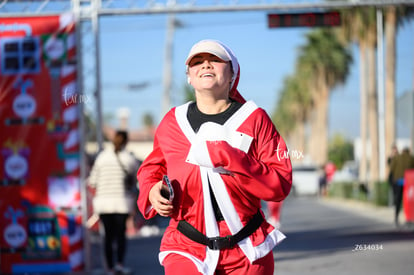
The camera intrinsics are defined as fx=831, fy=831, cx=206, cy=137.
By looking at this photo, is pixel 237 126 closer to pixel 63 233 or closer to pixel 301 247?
pixel 63 233

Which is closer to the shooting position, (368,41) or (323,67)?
(368,41)

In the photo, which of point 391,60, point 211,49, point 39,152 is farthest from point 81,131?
point 391,60

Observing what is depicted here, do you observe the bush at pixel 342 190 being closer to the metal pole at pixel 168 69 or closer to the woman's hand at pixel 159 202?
the metal pole at pixel 168 69

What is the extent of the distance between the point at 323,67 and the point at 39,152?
56327mm


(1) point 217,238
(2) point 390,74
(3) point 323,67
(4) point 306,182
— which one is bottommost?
(4) point 306,182

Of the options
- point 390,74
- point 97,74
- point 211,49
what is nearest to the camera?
point 211,49

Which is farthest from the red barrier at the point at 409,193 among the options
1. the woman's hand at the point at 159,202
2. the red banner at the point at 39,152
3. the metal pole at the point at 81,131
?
the woman's hand at the point at 159,202

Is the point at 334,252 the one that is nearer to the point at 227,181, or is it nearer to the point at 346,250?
the point at 346,250

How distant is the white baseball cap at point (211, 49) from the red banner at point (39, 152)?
6.85 metres

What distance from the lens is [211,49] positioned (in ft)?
12.2

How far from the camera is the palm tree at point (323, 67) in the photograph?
62.9m

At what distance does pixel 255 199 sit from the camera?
12.2 ft

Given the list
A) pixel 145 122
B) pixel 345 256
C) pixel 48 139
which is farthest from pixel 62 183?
pixel 145 122

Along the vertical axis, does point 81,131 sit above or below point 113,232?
above
